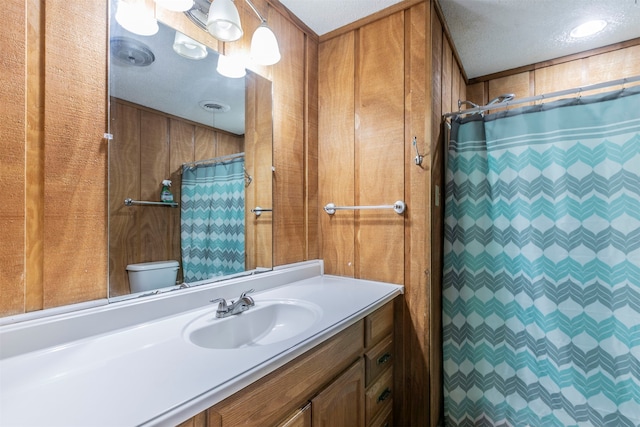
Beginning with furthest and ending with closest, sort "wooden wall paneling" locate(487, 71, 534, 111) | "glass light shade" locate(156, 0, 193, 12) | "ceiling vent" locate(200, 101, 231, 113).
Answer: "wooden wall paneling" locate(487, 71, 534, 111)
"ceiling vent" locate(200, 101, 231, 113)
"glass light shade" locate(156, 0, 193, 12)

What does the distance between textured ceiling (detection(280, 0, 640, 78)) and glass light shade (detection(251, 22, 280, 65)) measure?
1.18 ft

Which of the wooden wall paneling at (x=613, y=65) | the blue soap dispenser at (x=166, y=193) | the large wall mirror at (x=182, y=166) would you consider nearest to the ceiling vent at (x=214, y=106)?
the large wall mirror at (x=182, y=166)

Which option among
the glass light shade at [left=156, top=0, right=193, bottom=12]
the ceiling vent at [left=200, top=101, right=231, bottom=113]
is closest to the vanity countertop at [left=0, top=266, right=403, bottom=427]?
the ceiling vent at [left=200, top=101, right=231, bottom=113]

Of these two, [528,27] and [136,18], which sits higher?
[528,27]

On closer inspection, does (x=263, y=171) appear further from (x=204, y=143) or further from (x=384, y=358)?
(x=384, y=358)

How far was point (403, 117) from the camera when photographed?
1.55 meters

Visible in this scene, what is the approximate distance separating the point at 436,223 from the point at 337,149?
697 mm

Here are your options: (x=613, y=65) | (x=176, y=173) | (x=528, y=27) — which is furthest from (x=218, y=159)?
(x=613, y=65)

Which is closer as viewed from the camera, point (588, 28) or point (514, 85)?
point (588, 28)

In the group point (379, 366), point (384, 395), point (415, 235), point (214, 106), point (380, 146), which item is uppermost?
point (214, 106)

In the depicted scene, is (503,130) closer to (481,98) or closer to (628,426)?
(481,98)

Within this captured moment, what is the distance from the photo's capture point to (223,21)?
112 cm

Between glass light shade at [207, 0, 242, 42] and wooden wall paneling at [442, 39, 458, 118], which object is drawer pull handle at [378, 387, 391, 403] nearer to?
wooden wall paneling at [442, 39, 458, 118]

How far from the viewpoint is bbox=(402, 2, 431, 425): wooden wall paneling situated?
1.47 m
